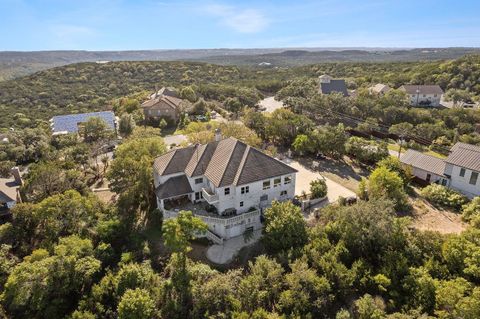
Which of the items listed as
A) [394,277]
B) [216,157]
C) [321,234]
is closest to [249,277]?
[321,234]

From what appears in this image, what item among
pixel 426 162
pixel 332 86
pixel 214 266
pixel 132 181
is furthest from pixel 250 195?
pixel 332 86

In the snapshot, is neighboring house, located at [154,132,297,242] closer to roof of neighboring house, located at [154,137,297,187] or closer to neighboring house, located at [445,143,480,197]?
roof of neighboring house, located at [154,137,297,187]

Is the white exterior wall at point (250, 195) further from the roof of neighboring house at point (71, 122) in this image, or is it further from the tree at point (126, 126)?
the roof of neighboring house at point (71, 122)

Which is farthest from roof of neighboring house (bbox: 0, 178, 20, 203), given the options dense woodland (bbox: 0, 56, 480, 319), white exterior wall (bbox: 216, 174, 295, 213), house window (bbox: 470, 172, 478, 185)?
house window (bbox: 470, 172, 478, 185)

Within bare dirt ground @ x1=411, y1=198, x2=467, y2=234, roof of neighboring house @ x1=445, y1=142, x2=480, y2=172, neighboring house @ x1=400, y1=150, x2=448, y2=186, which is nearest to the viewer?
bare dirt ground @ x1=411, y1=198, x2=467, y2=234

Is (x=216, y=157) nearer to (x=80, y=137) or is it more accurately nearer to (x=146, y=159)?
(x=146, y=159)

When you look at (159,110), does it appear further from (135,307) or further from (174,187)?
(135,307)
